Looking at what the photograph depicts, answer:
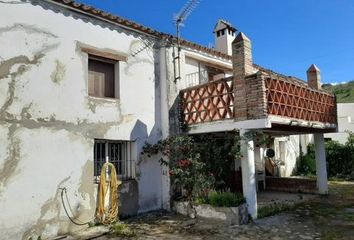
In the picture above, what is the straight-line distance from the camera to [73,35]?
421 inches

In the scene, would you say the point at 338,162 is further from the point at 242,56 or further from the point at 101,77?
the point at 101,77

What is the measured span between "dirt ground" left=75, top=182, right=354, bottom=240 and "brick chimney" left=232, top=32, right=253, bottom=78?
4.68 meters

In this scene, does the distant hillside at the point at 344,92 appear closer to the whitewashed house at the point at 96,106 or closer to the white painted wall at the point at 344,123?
the white painted wall at the point at 344,123

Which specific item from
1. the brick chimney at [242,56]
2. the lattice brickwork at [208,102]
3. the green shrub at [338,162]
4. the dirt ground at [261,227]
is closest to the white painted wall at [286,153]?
the green shrub at [338,162]

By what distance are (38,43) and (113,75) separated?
2808mm

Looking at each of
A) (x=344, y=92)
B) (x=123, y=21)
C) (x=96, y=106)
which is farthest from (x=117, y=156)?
(x=344, y=92)

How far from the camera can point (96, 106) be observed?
11062 millimetres

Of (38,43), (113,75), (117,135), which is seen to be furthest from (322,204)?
(38,43)

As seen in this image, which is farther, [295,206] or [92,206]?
[295,206]

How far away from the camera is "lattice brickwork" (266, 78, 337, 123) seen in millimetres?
11539

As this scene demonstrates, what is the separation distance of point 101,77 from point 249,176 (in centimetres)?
571

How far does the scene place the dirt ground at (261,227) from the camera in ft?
30.9

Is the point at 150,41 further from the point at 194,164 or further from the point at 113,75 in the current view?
the point at 194,164

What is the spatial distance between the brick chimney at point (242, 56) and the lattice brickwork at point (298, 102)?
800 mm
